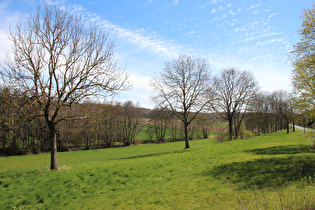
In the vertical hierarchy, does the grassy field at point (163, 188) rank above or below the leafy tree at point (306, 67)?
below

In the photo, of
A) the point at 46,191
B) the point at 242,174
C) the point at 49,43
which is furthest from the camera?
the point at 49,43

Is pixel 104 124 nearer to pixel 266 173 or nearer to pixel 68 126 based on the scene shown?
pixel 68 126

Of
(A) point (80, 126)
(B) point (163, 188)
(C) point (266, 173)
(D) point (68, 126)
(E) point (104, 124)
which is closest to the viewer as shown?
(B) point (163, 188)

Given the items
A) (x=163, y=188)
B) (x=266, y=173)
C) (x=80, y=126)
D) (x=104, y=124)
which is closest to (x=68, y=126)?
(x=104, y=124)

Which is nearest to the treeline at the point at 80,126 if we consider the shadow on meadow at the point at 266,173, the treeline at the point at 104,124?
the treeline at the point at 104,124

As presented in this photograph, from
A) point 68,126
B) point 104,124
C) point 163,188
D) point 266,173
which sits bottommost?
point 163,188

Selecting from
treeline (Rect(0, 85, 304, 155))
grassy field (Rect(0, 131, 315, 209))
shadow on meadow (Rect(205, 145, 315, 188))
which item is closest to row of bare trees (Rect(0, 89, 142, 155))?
treeline (Rect(0, 85, 304, 155))

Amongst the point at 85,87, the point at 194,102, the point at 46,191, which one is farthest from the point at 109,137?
the point at 46,191

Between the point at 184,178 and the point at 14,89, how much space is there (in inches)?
407

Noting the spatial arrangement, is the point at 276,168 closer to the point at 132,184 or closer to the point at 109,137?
the point at 132,184

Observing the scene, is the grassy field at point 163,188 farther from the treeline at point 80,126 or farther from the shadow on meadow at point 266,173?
the treeline at point 80,126

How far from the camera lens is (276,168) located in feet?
28.2

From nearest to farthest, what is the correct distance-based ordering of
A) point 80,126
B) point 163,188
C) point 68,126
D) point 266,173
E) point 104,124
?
1. point 163,188
2. point 266,173
3. point 80,126
4. point 104,124
5. point 68,126

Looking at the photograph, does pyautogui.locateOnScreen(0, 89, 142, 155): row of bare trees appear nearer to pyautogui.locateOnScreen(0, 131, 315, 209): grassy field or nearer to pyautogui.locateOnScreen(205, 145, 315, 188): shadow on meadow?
pyautogui.locateOnScreen(0, 131, 315, 209): grassy field
